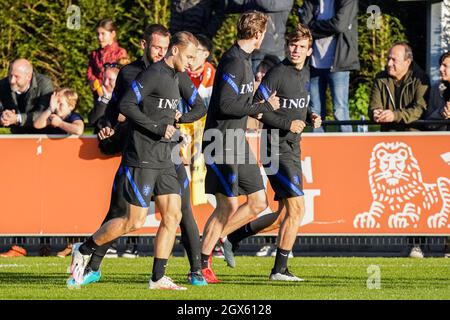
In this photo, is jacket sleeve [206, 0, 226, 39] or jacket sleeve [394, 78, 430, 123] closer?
jacket sleeve [394, 78, 430, 123]

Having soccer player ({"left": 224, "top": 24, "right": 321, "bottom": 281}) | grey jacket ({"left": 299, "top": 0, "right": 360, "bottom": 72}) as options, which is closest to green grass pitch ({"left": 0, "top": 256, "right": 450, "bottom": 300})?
soccer player ({"left": 224, "top": 24, "right": 321, "bottom": 281})

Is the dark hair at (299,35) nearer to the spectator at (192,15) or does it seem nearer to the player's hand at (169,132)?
the player's hand at (169,132)

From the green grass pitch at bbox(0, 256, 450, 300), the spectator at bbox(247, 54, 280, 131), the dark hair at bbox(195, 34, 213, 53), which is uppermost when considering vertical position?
the dark hair at bbox(195, 34, 213, 53)

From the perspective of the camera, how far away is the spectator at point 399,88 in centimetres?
1686

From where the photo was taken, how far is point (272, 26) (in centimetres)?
1789

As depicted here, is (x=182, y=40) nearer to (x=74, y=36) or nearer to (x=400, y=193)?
(x=400, y=193)

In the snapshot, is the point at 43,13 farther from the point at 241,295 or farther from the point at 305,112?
the point at 241,295

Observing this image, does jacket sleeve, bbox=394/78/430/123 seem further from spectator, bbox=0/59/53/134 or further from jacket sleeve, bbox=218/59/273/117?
spectator, bbox=0/59/53/134

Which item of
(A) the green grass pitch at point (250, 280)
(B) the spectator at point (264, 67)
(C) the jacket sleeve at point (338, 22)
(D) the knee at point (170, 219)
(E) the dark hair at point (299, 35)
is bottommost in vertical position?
(A) the green grass pitch at point (250, 280)

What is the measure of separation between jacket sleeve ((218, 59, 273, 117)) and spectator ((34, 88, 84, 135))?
368cm

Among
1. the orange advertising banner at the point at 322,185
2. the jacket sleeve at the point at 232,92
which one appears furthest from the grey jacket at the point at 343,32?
the jacket sleeve at the point at 232,92

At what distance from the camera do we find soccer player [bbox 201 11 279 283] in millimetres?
13289

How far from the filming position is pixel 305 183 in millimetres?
16531

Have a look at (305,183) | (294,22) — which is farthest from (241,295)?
(294,22)
